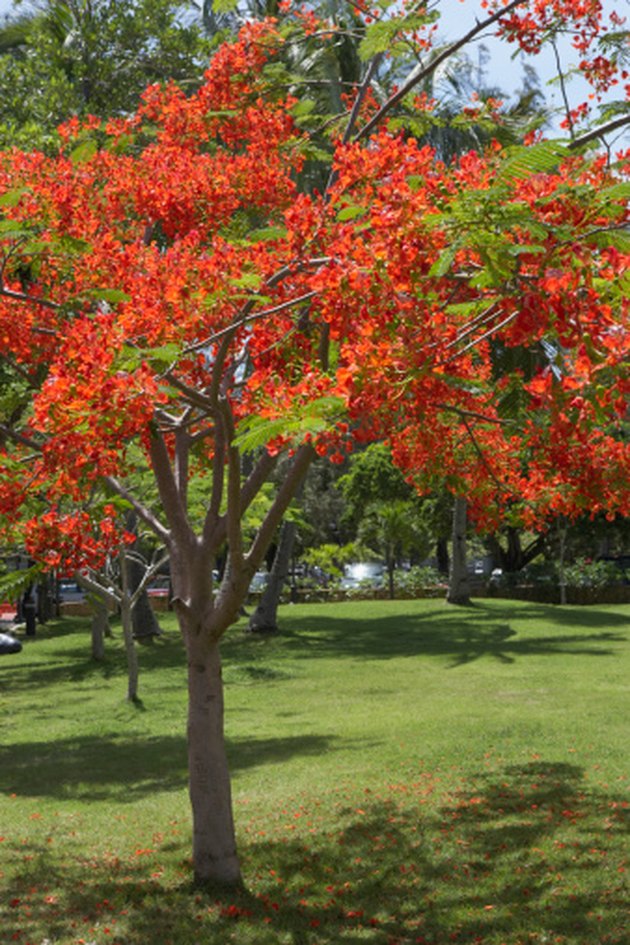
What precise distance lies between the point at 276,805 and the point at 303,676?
999cm

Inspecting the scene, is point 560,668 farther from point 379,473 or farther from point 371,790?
point 379,473

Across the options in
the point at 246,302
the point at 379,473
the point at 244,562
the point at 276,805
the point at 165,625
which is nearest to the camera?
the point at 246,302

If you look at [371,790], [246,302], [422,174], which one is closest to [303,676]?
[371,790]

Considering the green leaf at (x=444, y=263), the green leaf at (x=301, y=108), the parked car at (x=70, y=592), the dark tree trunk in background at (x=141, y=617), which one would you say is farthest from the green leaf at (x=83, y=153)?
the parked car at (x=70, y=592)

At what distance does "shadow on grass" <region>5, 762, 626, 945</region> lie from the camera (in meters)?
6.98

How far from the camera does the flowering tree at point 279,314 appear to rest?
4.81m

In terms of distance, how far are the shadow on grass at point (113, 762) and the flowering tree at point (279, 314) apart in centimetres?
305

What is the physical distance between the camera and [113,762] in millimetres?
13578

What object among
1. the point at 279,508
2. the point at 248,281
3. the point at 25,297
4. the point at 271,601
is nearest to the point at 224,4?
the point at 25,297

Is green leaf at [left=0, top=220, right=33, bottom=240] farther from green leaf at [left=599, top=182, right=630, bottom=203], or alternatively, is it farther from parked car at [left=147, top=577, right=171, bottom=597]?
parked car at [left=147, top=577, right=171, bottom=597]

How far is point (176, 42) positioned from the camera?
20.8m

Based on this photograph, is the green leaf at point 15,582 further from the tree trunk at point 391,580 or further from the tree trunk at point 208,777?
the tree trunk at point 391,580

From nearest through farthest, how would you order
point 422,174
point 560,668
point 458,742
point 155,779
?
point 422,174 → point 155,779 → point 458,742 → point 560,668

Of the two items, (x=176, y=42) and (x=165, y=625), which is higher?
(x=176, y=42)
